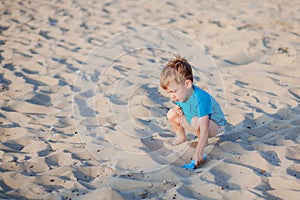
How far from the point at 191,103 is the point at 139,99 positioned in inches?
41.6

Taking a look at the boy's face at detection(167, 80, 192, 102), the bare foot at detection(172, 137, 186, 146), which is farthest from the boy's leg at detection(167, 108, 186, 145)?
the boy's face at detection(167, 80, 192, 102)

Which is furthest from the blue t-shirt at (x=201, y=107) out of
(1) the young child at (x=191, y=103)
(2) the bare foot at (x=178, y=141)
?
(2) the bare foot at (x=178, y=141)

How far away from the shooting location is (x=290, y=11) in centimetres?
660

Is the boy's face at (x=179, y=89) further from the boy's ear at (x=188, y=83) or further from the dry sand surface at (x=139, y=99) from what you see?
the dry sand surface at (x=139, y=99)

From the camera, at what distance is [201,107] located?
9.87 ft

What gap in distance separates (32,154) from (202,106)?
4.61ft

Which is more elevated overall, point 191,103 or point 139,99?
point 191,103

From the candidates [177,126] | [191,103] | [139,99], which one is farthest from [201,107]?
[139,99]

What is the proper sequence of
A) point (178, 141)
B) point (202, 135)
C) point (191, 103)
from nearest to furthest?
point (202, 135) → point (191, 103) → point (178, 141)

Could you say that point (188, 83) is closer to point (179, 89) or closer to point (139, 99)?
point (179, 89)

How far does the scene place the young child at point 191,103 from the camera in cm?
297

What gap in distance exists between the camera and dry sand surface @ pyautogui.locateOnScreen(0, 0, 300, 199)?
2.73 metres

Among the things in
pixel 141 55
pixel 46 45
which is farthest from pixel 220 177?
pixel 46 45

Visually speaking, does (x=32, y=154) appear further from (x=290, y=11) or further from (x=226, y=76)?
(x=290, y=11)
